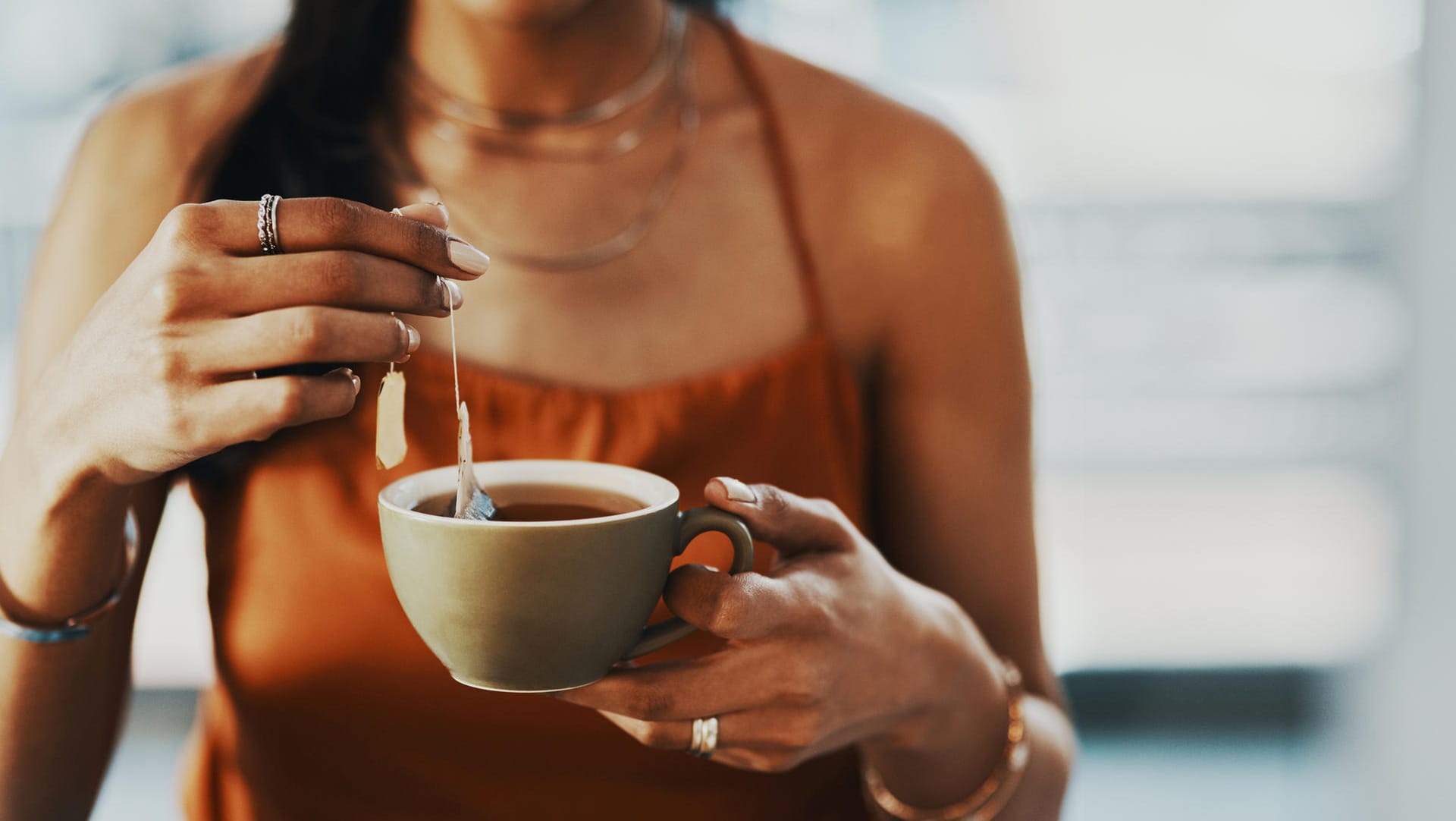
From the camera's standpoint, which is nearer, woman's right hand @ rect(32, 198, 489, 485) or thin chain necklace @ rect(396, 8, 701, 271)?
woman's right hand @ rect(32, 198, 489, 485)

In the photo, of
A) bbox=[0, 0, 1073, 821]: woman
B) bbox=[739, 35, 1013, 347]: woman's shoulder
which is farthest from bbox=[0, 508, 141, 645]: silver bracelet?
bbox=[739, 35, 1013, 347]: woman's shoulder

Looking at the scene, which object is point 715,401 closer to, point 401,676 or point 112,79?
point 401,676

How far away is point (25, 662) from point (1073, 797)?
2065 mm

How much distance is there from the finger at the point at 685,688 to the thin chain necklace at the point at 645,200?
1.49ft

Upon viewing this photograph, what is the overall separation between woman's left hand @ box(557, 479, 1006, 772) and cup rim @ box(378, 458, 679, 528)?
47mm

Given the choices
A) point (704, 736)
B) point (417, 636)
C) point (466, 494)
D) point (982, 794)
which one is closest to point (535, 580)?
point (466, 494)

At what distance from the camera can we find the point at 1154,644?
2572 millimetres

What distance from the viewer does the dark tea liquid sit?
0.67 metres

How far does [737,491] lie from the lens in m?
0.63

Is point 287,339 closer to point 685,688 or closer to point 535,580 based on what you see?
point 535,580

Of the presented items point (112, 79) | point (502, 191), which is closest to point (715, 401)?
point (502, 191)

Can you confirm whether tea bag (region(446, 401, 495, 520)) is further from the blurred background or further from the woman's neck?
the blurred background

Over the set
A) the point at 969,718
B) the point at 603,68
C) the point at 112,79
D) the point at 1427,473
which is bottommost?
the point at 1427,473

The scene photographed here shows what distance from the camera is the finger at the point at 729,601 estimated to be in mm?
627
